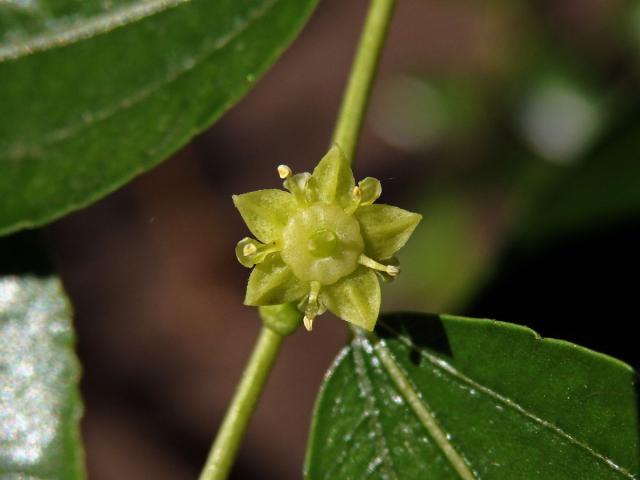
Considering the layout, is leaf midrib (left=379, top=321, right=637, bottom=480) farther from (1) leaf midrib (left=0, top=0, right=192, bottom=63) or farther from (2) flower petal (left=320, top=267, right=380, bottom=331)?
(1) leaf midrib (left=0, top=0, right=192, bottom=63)

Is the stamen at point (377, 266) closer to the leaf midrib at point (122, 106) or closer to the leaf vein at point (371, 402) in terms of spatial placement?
the leaf vein at point (371, 402)

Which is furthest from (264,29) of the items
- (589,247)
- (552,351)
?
(589,247)

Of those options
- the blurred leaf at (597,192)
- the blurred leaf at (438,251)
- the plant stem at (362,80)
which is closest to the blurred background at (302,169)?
the blurred leaf at (438,251)

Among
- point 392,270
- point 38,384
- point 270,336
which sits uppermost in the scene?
point 392,270

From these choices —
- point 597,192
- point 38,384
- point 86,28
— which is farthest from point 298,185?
point 597,192

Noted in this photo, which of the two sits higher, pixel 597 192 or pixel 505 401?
pixel 597 192

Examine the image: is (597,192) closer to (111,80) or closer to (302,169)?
(111,80)

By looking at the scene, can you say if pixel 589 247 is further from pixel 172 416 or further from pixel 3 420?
pixel 172 416
